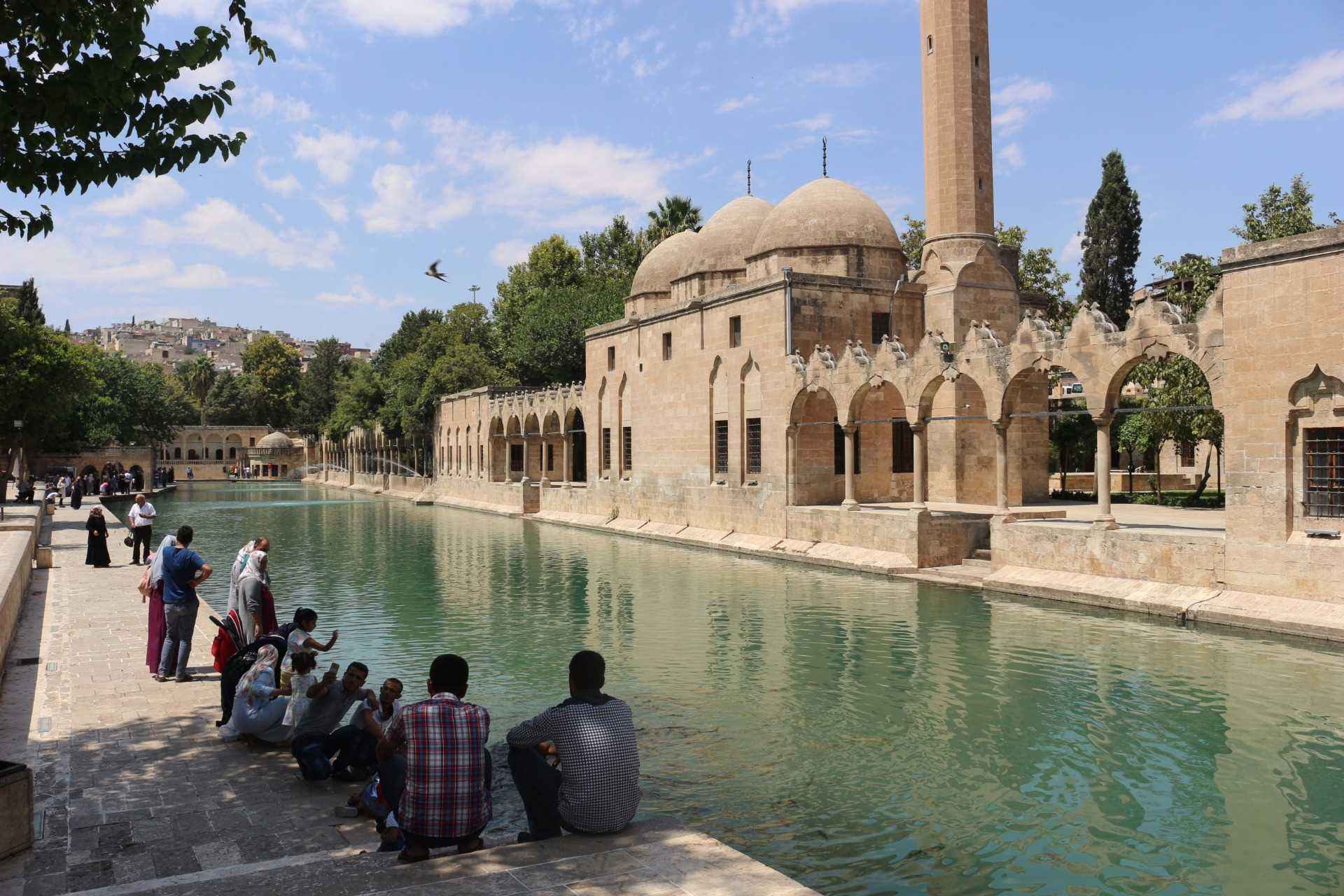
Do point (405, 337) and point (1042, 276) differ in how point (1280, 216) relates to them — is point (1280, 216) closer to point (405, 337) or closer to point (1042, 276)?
point (1042, 276)

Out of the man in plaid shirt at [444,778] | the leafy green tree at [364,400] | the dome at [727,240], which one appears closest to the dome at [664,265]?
the dome at [727,240]

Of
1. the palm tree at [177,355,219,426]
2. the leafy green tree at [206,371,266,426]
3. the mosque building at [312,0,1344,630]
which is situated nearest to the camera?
the mosque building at [312,0,1344,630]

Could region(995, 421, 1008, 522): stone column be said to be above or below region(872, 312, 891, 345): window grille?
below

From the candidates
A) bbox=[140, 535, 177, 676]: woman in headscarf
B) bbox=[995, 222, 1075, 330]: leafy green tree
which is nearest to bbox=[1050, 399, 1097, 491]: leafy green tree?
bbox=[995, 222, 1075, 330]: leafy green tree

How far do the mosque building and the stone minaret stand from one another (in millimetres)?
51

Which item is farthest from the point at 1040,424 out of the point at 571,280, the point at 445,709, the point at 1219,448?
the point at 571,280

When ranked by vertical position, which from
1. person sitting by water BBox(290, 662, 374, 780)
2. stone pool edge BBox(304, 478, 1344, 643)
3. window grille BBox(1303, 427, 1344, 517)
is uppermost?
window grille BBox(1303, 427, 1344, 517)

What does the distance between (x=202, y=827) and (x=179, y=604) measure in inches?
142

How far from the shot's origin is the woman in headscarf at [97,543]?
54.8ft

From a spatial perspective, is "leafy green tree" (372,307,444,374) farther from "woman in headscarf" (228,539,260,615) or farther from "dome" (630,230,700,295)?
"woman in headscarf" (228,539,260,615)

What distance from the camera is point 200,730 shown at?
23.9ft

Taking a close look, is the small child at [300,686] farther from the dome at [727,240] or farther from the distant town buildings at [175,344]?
the distant town buildings at [175,344]

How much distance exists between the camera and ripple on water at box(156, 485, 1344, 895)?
5.97 meters

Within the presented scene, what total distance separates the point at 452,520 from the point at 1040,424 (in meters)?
20.4
